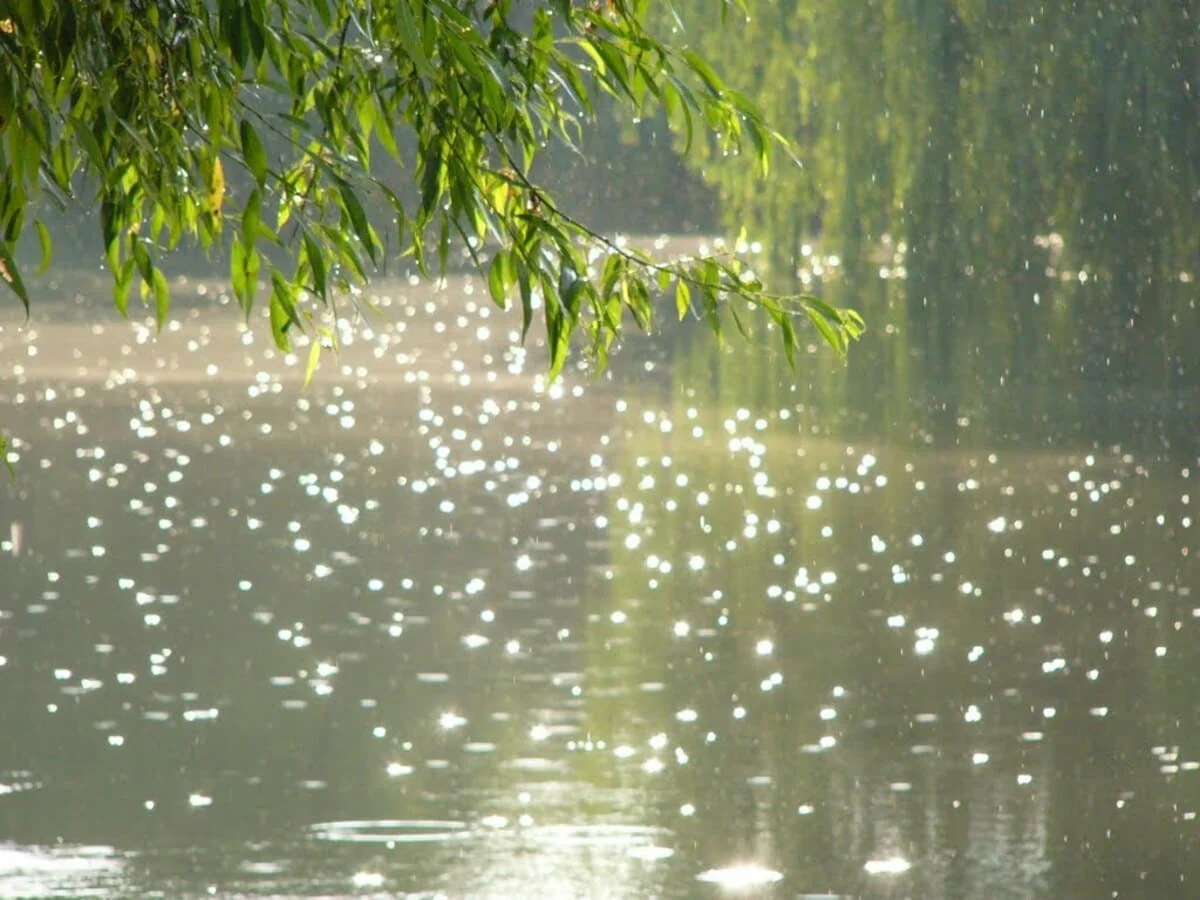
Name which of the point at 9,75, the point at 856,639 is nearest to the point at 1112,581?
the point at 856,639

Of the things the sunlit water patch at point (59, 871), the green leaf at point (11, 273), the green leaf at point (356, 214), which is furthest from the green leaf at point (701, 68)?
the sunlit water patch at point (59, 871)

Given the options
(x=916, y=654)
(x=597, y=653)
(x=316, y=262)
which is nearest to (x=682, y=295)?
(x=316, y=262)

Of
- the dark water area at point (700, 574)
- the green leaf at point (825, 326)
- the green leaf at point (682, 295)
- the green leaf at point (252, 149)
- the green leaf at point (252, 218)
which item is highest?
the green leaf at point (252, 149)

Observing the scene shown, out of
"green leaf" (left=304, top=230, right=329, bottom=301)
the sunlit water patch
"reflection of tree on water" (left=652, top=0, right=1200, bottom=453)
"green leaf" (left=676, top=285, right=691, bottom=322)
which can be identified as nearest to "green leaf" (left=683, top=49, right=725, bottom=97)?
"green leaf" (left=676, top=285, right=691, bottom=322)

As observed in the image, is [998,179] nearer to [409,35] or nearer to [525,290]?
[525,290]

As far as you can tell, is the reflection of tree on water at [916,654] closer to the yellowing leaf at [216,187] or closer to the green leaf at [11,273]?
the yellowing leaf at [216,187]

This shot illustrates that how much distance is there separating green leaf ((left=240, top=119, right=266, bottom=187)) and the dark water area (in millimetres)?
2537

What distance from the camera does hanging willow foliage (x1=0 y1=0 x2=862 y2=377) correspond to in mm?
3115

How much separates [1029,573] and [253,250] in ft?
21.3

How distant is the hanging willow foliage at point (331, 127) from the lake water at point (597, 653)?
2.14 metres

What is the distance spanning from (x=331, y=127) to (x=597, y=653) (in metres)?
4.42

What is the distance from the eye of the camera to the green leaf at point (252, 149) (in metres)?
3.20

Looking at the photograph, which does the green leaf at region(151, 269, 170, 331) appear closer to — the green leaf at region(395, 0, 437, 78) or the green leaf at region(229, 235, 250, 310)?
the green leaf at region(229, 235, 250, 310)

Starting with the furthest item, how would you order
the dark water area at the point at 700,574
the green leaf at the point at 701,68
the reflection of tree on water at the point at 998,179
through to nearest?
the reflection of tree on water at the point at 998,179 < the dark water area at the point at 700,574 < the green leaf at the point at 701,68
